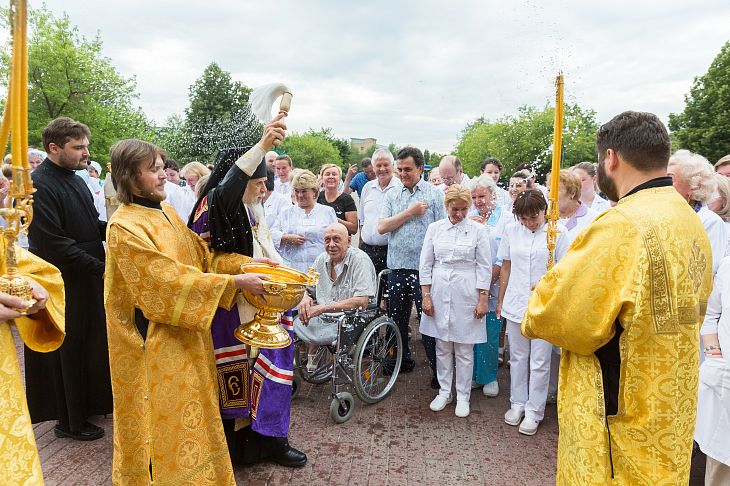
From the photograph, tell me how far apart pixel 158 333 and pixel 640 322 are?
92.5 inches

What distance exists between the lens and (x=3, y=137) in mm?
1707

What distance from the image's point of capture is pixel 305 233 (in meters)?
5.64

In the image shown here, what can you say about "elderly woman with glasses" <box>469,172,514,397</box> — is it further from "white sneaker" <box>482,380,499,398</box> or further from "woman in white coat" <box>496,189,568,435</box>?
"woman in white coat" <box>496,189,568,435</box>

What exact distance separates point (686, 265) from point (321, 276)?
10.9ft

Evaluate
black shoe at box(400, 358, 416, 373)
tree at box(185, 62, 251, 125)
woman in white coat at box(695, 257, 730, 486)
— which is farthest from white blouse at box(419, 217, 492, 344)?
tree at box(185, 62, 251, 125)

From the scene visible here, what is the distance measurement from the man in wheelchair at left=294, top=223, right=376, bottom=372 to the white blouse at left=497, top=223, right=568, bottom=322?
1265 mm

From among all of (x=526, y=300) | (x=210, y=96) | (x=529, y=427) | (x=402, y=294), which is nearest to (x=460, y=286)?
(x=526, y=300)

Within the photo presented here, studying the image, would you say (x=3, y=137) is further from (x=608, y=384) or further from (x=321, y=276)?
(x=321, y=276)

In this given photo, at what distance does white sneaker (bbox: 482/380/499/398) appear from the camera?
16.6 feet

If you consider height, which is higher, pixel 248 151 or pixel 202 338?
pixel 248 151

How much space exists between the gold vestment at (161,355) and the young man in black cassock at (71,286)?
138cm

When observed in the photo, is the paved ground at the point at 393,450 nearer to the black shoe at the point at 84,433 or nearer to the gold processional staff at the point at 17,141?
the black shoe at the point at 84,433

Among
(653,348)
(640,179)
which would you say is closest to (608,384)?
(653,348)

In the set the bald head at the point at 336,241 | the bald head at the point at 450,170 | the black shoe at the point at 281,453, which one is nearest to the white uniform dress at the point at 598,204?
the bald head at the point at 450,170
